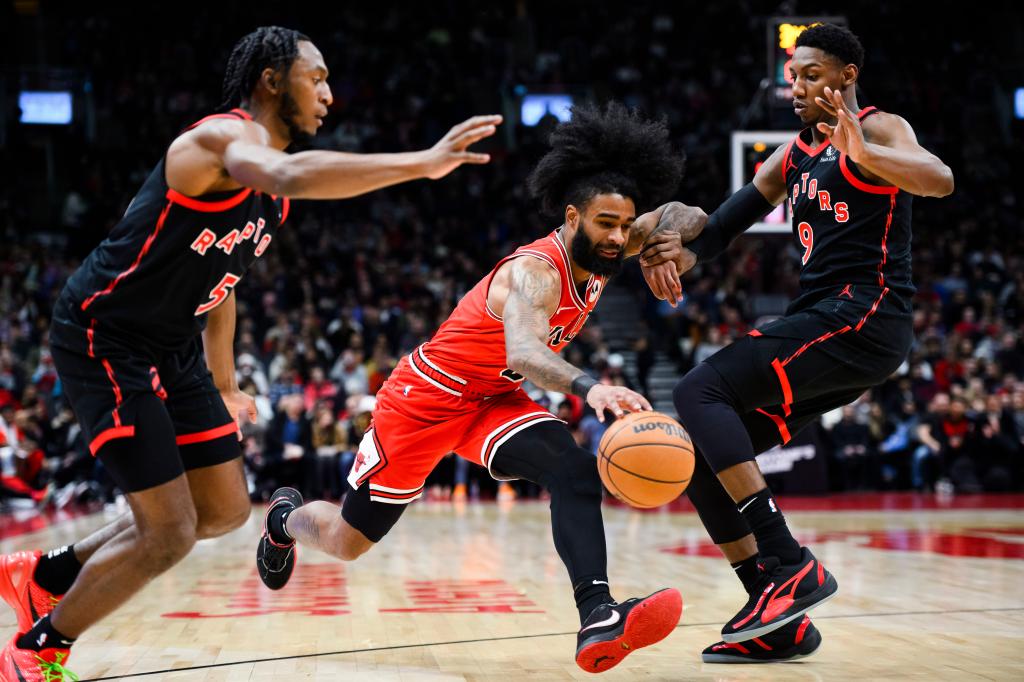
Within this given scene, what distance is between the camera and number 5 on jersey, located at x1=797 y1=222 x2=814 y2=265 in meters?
4.62

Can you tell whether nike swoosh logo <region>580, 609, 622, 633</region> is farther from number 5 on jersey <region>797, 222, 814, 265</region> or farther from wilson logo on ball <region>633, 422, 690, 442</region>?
number 5 on jersey <region>797, 222, 814, 265</region>

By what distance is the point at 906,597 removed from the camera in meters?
5.78

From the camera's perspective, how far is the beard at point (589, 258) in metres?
4.16

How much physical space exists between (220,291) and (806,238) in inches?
94.9

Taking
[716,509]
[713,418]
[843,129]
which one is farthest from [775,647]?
[843,129]

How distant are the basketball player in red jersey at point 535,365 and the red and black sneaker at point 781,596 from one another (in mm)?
745

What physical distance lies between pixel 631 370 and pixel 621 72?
886cm

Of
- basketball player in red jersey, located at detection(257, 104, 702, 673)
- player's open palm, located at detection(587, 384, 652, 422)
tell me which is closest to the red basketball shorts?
basketball player in red jersey, located at detection(257, 104, 702, 673)

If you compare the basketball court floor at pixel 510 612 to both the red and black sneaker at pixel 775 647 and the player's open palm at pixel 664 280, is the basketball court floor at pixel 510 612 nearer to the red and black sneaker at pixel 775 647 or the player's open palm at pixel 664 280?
the red and black sneaker at pixel 775 647

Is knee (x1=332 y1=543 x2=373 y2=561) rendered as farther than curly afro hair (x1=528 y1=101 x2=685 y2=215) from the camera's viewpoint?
Yes

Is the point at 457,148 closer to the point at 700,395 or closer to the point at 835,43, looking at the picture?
the point at 700,395

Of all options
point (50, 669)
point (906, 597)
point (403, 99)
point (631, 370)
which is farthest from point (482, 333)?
point (403, 99)

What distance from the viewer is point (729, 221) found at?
4891mm

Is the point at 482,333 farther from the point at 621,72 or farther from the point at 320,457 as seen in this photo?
the point at 621,72
